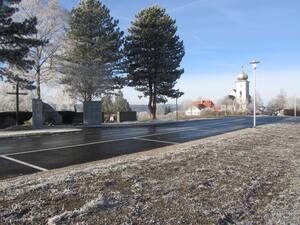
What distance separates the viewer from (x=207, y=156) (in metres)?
9.87

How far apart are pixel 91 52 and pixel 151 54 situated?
6804 millimetres

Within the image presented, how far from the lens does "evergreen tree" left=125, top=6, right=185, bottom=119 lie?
41.1 m

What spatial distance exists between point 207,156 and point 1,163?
17.7 feet

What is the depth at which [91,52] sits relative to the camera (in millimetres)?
38031

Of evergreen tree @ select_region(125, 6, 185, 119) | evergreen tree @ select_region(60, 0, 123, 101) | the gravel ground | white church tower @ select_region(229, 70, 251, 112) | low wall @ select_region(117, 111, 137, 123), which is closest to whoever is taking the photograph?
the gravel ground

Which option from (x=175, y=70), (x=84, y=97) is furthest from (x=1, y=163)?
(x=175, y=70)

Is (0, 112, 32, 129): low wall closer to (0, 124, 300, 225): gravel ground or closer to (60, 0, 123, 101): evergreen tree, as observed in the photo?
(60, 0, 123, 101): evergreen tree

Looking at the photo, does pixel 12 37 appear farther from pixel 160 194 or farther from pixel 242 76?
pixel 242 76

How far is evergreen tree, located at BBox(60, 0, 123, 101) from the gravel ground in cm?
2875

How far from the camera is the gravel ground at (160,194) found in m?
5.05

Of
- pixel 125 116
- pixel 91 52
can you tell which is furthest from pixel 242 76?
pixel 91 52

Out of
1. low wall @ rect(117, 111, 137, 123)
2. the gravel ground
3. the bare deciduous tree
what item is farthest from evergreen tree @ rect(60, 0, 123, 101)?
the gravel ground

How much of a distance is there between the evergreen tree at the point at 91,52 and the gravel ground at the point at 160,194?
2875 cm

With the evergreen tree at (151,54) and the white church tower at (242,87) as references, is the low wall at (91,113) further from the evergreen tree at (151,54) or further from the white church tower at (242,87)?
the white church tower at (242,87)
